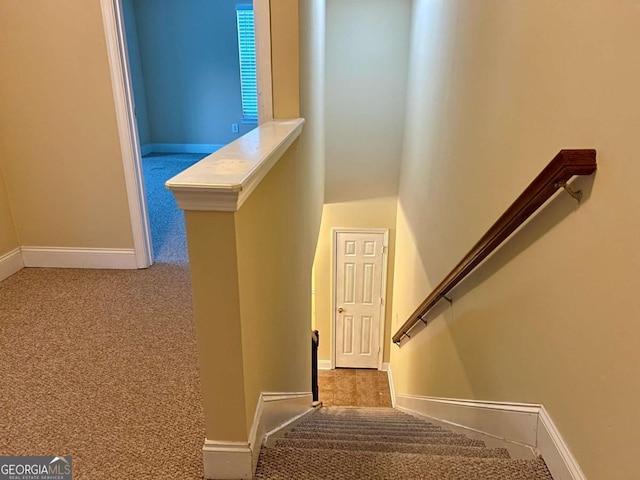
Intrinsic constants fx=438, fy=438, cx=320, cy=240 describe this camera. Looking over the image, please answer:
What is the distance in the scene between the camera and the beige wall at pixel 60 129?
8.29ft

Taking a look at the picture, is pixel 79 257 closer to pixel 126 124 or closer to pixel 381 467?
pixel 126 124

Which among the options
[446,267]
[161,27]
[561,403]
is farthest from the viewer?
[161,27]

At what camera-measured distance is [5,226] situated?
2779 mm

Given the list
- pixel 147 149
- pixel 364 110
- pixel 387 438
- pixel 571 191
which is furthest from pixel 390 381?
pixel 147 149

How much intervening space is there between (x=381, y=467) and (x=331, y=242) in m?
4.77

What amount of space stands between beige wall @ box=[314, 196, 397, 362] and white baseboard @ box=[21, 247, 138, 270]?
323 centimetres

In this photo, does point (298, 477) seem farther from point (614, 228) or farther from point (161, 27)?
point (161, 27)

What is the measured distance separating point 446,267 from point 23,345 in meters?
2.45

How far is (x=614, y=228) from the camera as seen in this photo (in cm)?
108

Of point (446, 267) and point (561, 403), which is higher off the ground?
point (561, 403)

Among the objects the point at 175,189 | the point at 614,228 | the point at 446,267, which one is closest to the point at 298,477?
the point at 175,189

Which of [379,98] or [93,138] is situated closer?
[93,138]

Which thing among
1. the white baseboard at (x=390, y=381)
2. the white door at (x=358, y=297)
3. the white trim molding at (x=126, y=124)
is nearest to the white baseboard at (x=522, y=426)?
the white trim molding at (x=126, y=124)

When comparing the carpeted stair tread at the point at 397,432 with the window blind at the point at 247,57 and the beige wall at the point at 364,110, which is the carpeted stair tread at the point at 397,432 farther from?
the window blind at the point at 247,57
